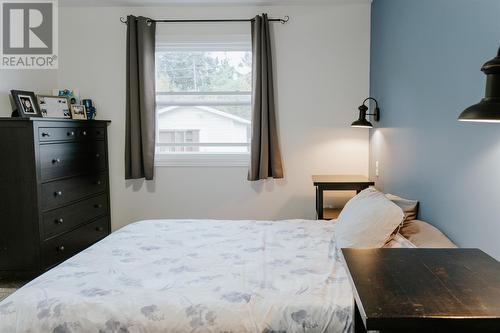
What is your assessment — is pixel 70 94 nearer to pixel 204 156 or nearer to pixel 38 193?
pixel 38 193

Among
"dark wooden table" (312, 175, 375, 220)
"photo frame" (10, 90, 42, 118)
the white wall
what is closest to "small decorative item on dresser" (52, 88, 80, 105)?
the white wall

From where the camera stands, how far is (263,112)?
3459 mm

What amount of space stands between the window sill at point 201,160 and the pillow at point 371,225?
182 cm

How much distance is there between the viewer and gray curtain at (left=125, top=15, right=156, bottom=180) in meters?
3.49

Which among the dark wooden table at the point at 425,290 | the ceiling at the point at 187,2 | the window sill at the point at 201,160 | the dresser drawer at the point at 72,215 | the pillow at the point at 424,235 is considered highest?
the ceiling at the point at 187,2

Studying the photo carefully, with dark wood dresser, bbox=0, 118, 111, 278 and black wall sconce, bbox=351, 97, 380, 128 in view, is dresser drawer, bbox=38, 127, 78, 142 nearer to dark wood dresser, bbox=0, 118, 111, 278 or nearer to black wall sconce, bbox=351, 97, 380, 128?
dark wood dresser, bbox=0, 118, 111, 278

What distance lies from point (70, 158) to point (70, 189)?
0.89 ft

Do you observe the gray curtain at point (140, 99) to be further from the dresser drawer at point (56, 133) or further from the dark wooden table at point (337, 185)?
the dark wooden table at point (337, 185)

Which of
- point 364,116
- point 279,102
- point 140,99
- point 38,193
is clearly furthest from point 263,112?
point 38,193

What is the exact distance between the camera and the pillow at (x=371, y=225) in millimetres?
1751

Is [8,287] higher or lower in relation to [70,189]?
lower

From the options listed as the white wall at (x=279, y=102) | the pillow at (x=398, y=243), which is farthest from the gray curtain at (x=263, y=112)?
the pillow at (x=398, y=243)

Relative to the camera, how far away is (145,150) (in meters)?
3.57

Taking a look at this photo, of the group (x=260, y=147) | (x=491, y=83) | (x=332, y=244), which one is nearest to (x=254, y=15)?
(x=260, y=147)
